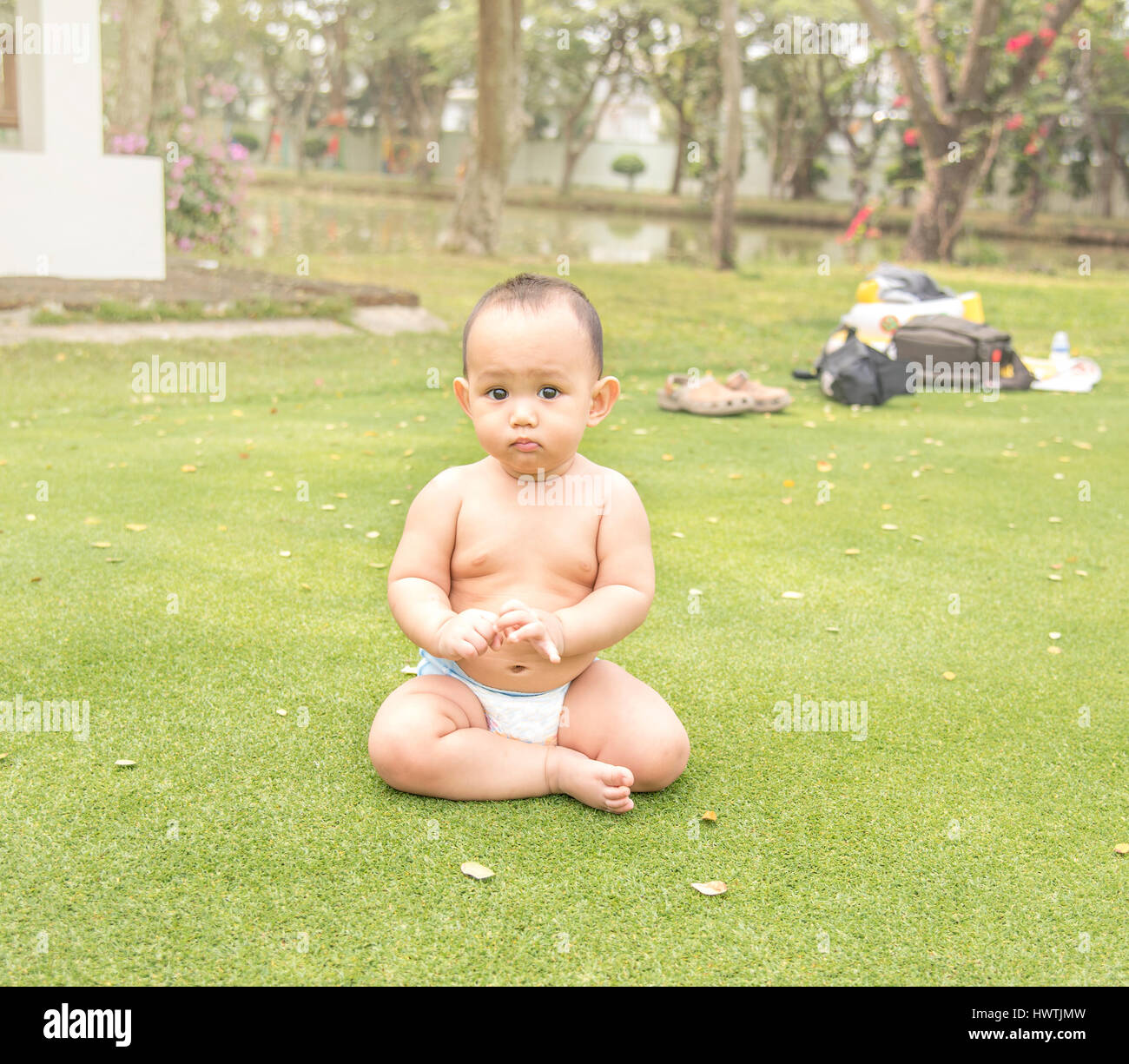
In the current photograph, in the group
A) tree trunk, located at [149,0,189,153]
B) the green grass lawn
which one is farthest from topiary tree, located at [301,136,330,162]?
the green grass lawn

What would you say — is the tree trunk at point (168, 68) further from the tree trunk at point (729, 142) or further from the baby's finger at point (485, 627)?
the baby's finger at point (485, 627)

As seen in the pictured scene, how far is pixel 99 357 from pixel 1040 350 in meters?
9.11

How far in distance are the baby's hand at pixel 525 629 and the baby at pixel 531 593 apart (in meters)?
0.05

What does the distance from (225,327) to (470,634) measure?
8558 mm

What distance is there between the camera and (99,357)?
9.13 m

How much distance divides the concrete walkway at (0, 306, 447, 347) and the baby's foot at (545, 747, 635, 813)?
786cm

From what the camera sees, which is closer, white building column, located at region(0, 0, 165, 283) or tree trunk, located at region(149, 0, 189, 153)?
white building column, located at region(0, 0, 165, 283)

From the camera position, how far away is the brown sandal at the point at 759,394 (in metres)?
8.46

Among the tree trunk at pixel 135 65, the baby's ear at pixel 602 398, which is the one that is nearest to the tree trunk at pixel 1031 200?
the tree trunk at pixel 135 65

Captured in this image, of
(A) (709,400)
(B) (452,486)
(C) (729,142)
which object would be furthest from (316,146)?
(B) (452,486)

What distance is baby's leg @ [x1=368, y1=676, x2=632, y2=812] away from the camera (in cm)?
275

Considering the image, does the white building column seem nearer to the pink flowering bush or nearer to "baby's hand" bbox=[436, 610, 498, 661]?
the pink flowering bush

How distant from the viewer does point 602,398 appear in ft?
9.28

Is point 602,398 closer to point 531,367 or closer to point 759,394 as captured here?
point 531,367
